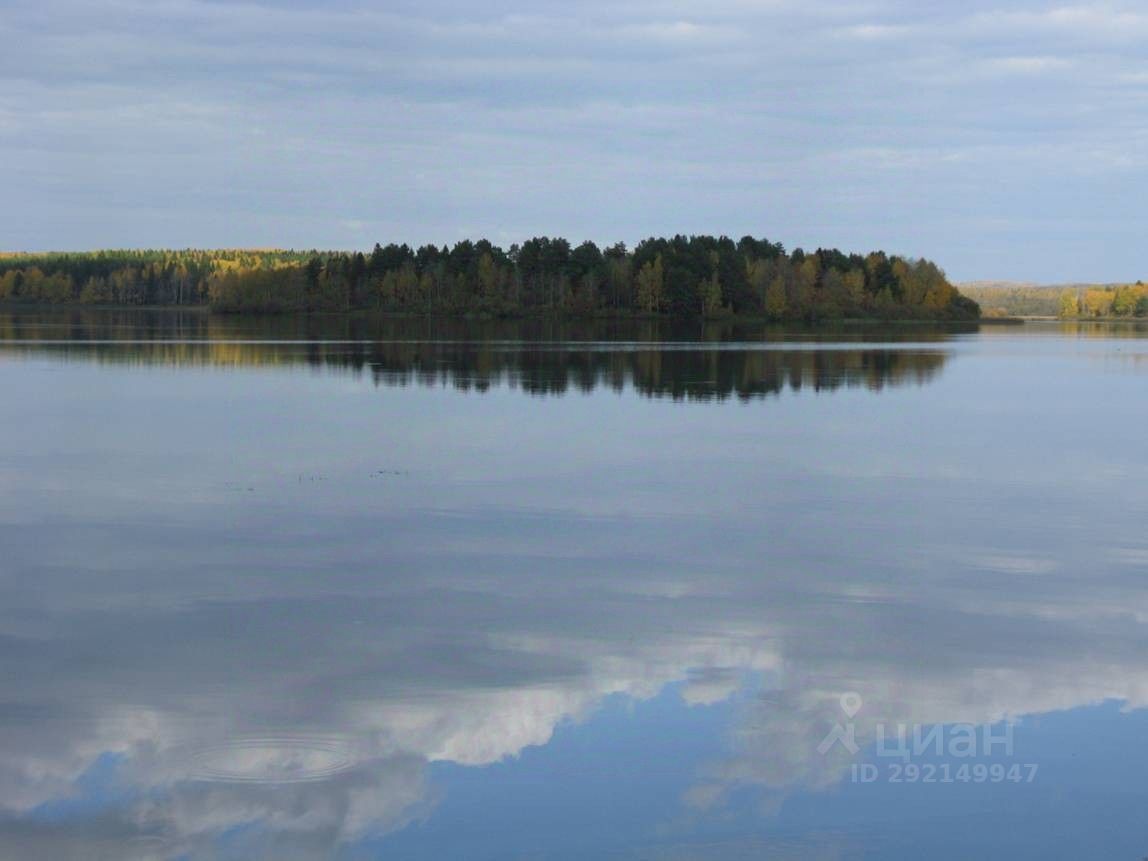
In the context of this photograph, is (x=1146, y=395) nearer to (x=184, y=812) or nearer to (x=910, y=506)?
(x=910, y=506)

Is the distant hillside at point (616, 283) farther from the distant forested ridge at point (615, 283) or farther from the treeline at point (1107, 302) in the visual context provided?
the treeline at point (1107, 302)

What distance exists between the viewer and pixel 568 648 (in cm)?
883

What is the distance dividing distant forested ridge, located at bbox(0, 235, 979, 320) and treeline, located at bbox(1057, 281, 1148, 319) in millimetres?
44841

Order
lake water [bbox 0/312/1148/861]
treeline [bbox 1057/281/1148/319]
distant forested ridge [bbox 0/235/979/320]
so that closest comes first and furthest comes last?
lake water [bbox 0/312/1148/861] < distant forested ridge [bbox 0/235/979/320] < treeline [bbox 1057/281/1148/319]

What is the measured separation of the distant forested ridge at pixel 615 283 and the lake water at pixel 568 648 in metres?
99.4

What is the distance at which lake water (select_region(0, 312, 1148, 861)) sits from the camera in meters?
6.32

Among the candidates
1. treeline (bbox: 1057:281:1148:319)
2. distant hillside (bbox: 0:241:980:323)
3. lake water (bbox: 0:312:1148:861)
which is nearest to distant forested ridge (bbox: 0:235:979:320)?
distant hillside (bbox: 0:241:980:323)

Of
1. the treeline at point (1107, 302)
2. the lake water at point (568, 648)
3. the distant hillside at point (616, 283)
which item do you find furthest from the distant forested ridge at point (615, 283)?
the lake water at point (568, 648)

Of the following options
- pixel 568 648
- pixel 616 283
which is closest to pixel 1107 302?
pixel 616 283

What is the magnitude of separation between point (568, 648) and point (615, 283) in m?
113

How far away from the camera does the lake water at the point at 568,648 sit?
20.7 ft

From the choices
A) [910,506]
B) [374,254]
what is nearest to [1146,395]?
[910,506]

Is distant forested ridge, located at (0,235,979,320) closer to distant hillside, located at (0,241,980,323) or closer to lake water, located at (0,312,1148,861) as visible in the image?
distant hillside, located at (0,241,980,323)

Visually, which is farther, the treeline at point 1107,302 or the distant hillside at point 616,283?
the treeline at point 1107,302
